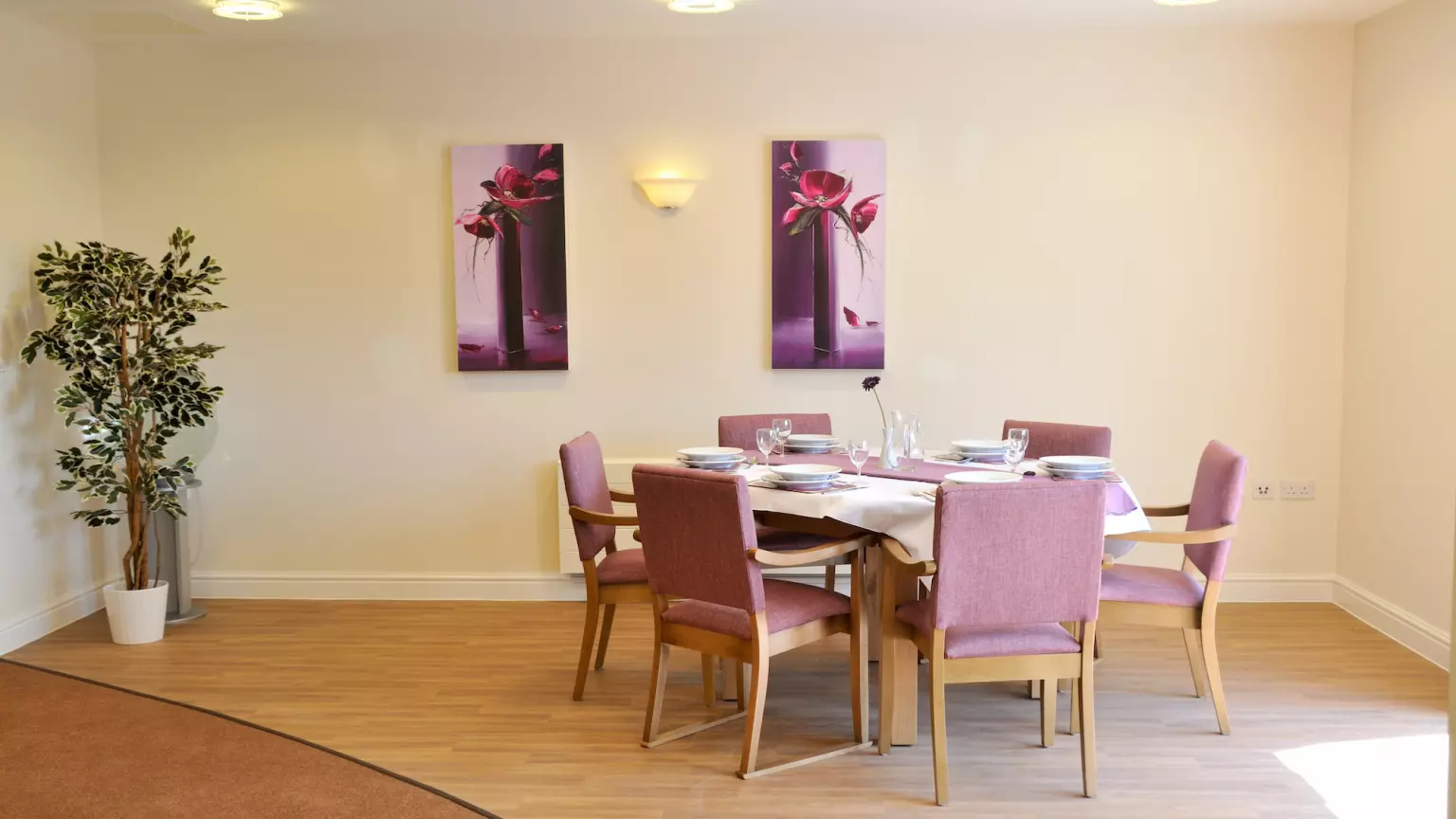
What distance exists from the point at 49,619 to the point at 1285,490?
5492 millimetres

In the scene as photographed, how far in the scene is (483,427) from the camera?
18.0 ft

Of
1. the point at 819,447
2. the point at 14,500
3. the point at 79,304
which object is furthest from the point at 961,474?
the point at 14,500

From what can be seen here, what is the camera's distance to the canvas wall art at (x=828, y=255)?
5.28m

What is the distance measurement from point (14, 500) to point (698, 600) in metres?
3.17

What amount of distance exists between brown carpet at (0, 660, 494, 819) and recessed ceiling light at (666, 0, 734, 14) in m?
3.04

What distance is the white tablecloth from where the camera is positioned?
338 cm

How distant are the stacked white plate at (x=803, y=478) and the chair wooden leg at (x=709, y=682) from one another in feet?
2.23

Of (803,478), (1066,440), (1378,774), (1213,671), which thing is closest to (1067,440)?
(1066,440)

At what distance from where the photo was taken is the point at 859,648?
3545 mm

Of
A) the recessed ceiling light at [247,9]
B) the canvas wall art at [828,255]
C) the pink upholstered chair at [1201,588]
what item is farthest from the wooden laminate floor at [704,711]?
the recessed ceiling light at [247,9]

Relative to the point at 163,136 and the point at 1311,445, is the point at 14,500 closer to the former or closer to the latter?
the point at 163,136

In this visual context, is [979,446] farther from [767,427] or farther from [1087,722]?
[1087,722]

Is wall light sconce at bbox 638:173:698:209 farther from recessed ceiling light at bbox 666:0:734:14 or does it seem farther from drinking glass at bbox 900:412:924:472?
drinking glass at bbox 900:412:924:472

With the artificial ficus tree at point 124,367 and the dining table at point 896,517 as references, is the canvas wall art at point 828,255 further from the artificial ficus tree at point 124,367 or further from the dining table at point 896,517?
the artificial ficus tree at point 124,367
